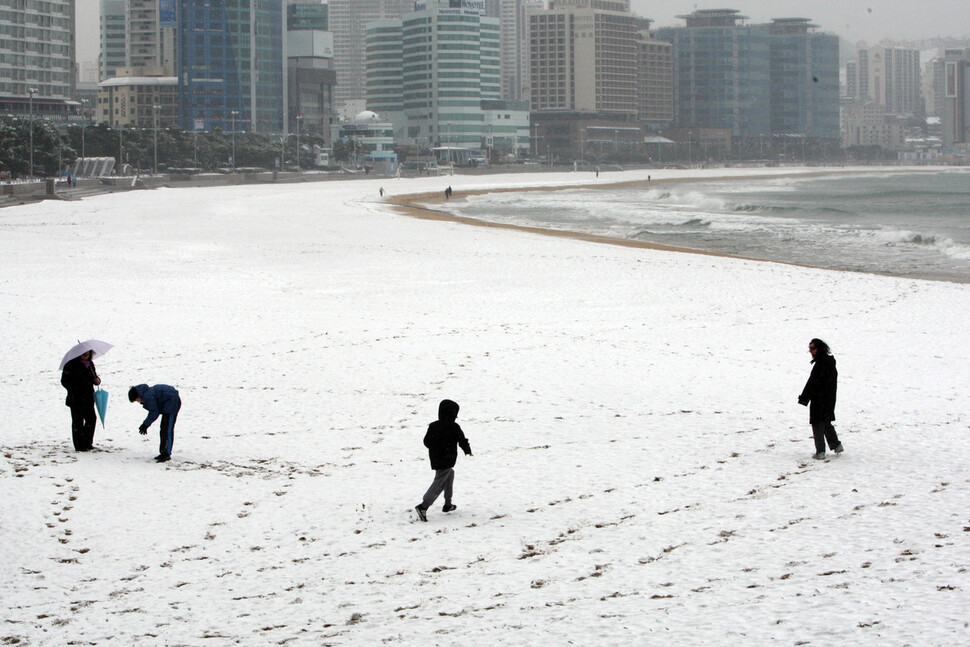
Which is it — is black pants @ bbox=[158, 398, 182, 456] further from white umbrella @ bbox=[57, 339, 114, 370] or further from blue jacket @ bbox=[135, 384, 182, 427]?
white umbrella @ bbox=[57, 339, 114, 370]

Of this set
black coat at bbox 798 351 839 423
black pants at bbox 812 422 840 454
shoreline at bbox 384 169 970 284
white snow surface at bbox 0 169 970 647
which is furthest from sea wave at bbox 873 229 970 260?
black pants at bbox 812 422 840 454

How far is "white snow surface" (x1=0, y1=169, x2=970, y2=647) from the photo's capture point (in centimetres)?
855

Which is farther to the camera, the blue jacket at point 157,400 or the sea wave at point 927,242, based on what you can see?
the sea wave at point 927,242

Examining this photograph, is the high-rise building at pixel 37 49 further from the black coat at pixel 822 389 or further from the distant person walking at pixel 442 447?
the distant person walking at pixel 442 447

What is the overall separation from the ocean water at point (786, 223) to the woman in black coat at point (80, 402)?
1043 inches

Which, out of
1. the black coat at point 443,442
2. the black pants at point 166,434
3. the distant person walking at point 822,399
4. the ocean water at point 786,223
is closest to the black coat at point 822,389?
the distant person walking at point 822,399

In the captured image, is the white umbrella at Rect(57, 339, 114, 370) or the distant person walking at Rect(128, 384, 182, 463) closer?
the distant person walking at Rect(128, 384, 182, 463)

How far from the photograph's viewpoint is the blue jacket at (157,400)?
1294cm

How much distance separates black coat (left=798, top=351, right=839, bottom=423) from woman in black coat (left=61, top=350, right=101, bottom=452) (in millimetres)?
7844

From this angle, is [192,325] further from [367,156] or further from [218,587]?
[367,156]

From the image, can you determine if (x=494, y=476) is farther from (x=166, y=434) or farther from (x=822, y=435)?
(x=166, y=434)

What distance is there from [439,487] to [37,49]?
167m

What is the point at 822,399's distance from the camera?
1246 cm

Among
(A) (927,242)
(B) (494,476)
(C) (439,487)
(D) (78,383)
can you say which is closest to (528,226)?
(A) (927,242)
